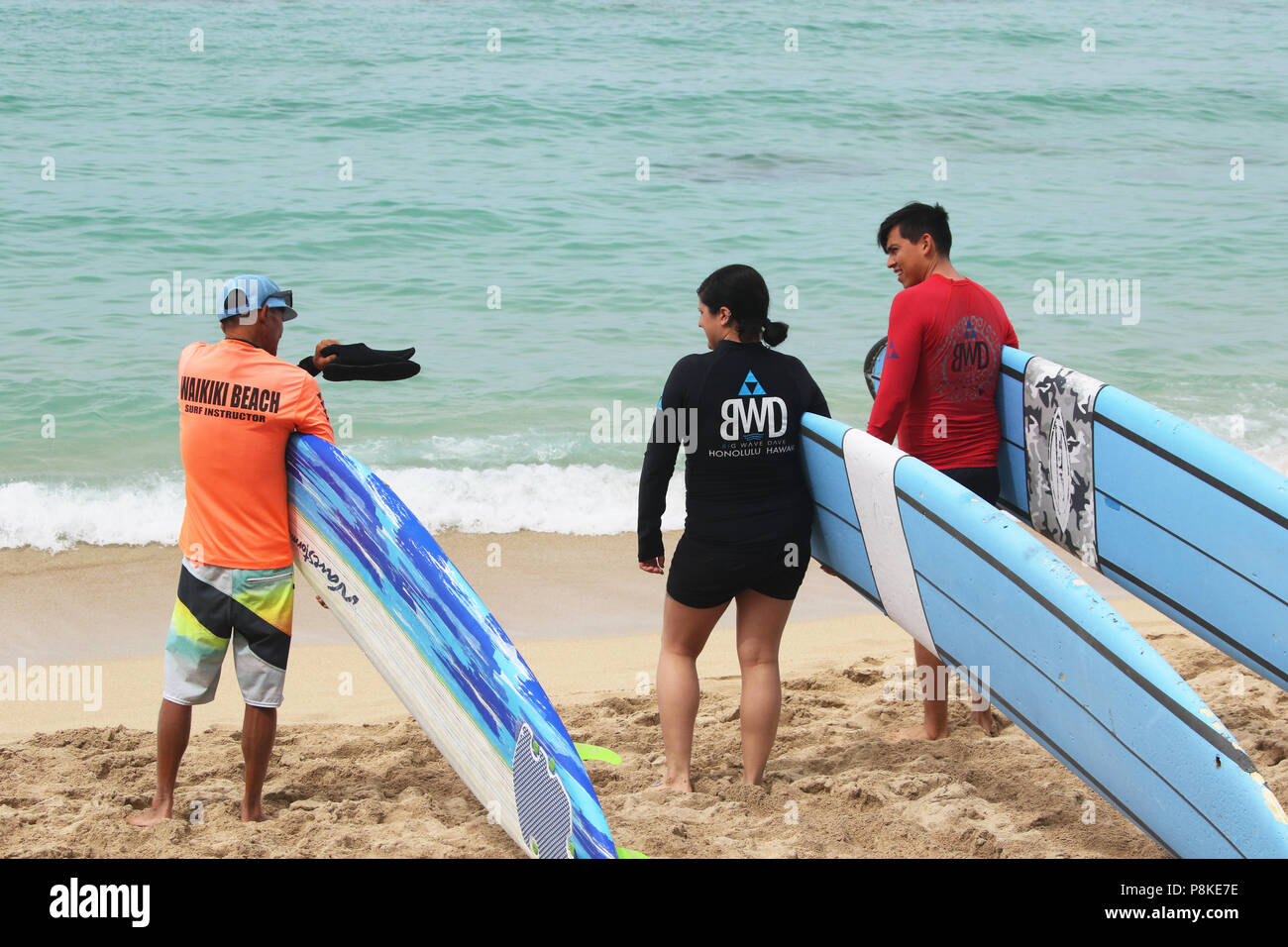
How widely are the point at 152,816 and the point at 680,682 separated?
1514 mm

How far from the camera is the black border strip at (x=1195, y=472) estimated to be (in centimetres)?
340

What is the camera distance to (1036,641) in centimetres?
310

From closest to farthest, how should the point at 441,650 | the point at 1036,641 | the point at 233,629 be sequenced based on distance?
1. the point at 1036,641
2. the point at 441,650
3. the point at 233,629

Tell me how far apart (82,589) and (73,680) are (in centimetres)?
107

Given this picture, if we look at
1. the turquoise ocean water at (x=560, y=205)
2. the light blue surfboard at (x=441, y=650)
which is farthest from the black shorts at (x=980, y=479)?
the turquoise ocean water at (x=560, y=205)

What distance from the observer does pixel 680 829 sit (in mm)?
3346

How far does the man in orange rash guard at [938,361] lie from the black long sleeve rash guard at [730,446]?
0.42 m

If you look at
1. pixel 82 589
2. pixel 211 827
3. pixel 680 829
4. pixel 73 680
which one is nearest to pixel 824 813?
pixel 680 829

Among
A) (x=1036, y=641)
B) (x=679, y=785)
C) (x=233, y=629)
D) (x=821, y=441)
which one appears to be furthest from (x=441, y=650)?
(x=1036, y=641)

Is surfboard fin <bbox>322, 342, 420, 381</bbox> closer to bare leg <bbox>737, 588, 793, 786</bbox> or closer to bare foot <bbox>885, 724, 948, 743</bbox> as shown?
bare leg <bbox>737, 588, 793, 786</bbox>

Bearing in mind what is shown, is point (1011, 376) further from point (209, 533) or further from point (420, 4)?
point (420, 4)

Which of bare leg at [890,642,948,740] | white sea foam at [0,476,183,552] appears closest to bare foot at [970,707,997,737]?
bare leg at [890,642,948,740]

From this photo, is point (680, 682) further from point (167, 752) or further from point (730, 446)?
point (167, 752)

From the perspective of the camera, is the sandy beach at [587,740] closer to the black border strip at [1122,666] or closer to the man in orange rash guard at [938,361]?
the man in orange rash guard at [938,361]
